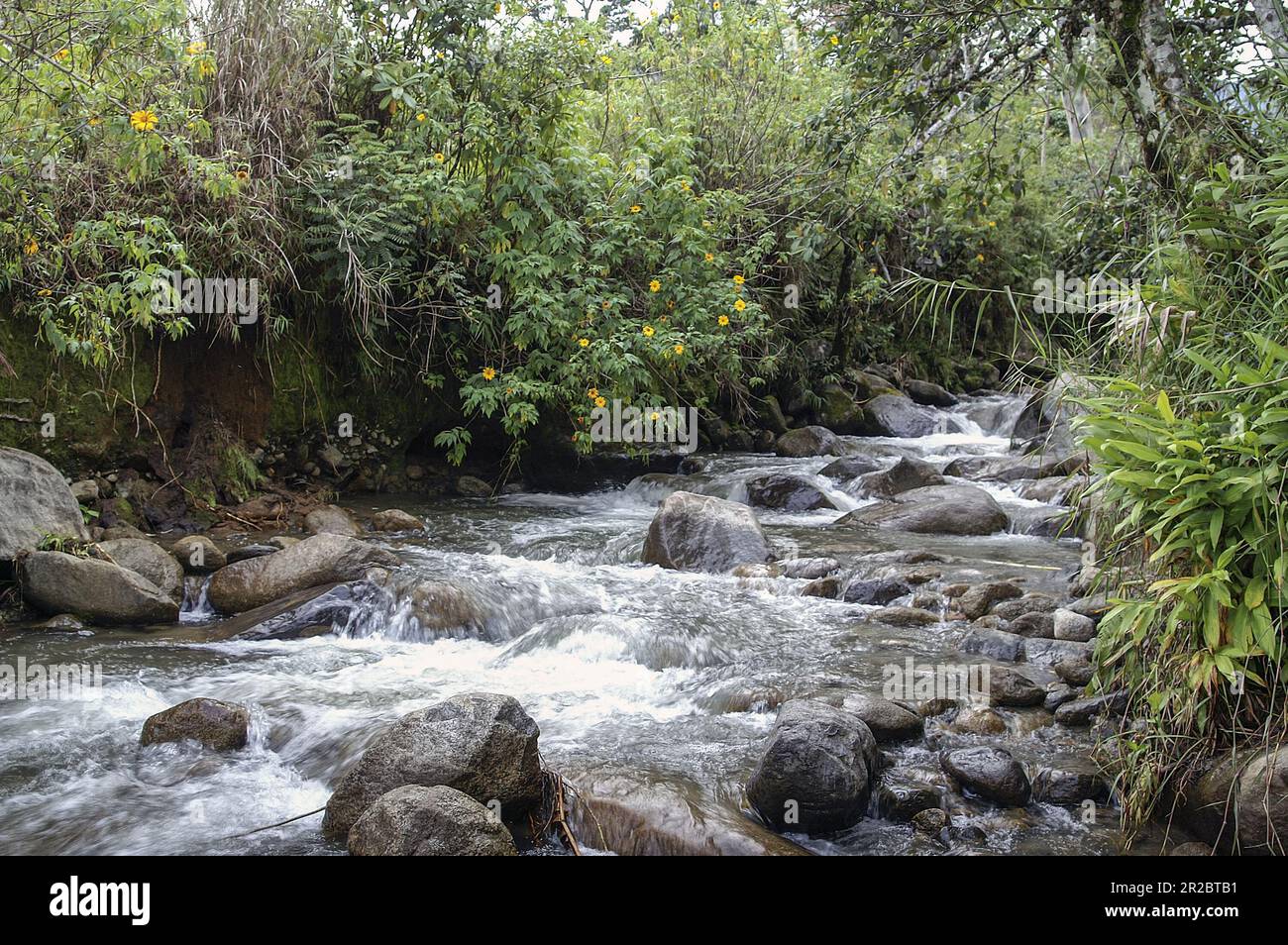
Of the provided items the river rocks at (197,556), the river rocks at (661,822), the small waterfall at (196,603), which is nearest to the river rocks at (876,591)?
the river rocks at (661,822)

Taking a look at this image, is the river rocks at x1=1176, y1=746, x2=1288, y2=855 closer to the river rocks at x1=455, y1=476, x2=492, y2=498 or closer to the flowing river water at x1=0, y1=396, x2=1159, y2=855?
the flowing river water at x1=0, y1=396, x2=1159, y2=855

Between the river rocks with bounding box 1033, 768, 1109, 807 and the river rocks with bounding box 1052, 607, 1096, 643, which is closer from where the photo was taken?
the river rocks with bounding box 1033, 768, 1109, 807

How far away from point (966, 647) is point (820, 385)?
28.7ft

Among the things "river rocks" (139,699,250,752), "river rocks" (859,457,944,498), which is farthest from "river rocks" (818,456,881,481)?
"river rocks" (139,699,250,752)

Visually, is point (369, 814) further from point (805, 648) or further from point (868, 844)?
point (805, 648)

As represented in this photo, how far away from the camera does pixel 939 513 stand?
877 centimetres

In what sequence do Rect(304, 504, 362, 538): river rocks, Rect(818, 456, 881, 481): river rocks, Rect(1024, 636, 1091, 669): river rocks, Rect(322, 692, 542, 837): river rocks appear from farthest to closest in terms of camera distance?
1. Rect(818, 456, 881, 481): river rocks
2. Rect(304, 504, 362, 538): river rocks
3. Rect(1024, 636, 1091, 669): river rocks
4. Rect(322, 692, 542, 837): river rocks

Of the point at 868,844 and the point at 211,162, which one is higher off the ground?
the point at 211,162

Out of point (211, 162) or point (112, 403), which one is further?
point (112, 403)

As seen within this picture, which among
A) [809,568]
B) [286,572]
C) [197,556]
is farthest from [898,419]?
[197,556]

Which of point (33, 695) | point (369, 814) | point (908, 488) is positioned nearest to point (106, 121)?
point (33, 695)

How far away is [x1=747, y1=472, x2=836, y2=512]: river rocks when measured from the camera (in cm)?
979

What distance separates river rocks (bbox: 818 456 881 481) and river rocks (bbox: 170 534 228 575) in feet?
21.7

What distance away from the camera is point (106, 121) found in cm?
520
